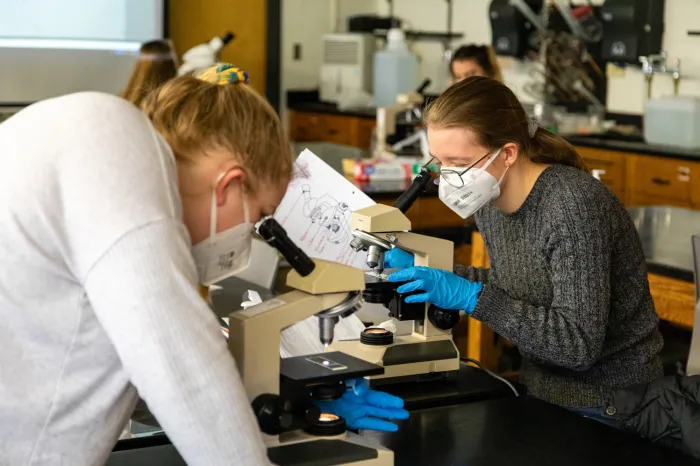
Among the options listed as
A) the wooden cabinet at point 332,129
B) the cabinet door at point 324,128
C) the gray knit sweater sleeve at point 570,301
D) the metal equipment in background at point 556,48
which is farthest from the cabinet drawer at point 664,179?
the gray knit sweater sleeve at point 570,301

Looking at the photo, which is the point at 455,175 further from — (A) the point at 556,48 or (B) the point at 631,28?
(A) the point at 556,48

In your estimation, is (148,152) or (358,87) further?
(358,87)

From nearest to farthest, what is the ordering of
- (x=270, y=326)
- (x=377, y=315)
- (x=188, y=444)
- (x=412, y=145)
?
1. (x=188, y=444)
2. (x=270, y=326)
3. (x=377, y=315)
4. (x=412, y=145)

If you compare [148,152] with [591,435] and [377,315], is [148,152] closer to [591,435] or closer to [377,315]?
[591,435]

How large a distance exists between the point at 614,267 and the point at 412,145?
111 inches

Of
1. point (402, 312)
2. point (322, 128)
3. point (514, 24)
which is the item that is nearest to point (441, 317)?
point (402, 312)

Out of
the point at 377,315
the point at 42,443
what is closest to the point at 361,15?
the point at 377,315

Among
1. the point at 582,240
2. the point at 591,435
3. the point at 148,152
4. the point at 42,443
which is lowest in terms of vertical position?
the point at 591,435

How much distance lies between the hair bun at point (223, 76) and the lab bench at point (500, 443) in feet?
1.91

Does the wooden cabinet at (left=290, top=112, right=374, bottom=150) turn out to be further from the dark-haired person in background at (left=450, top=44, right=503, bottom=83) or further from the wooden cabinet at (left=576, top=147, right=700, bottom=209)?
the dark-haired person in background at (left=450, top=44, right=503, bottom=83)

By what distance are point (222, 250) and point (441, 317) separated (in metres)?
0.75

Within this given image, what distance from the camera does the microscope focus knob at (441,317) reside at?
1.87m

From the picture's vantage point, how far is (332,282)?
131 centimetres

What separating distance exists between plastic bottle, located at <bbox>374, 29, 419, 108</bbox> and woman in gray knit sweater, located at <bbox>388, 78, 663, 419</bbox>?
4232 mm
